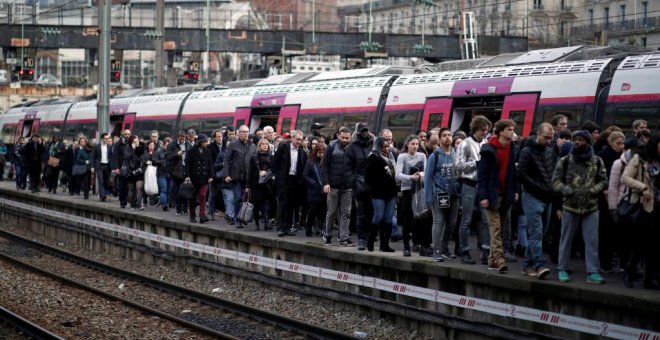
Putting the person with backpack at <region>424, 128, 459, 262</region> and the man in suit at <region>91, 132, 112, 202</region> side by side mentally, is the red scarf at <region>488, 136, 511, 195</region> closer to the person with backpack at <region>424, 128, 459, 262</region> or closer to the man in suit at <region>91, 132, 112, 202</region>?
the person with backpack at <region>424, 128, 459, 262</region>

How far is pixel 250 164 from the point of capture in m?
21.6

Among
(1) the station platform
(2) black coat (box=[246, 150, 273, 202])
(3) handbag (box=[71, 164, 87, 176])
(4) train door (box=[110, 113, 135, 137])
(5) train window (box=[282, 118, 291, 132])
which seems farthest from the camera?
(4) train door (box=[110, 113, 135, 137])

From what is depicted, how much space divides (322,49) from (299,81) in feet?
70.2

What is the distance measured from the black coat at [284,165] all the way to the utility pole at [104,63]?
1398 centimetres

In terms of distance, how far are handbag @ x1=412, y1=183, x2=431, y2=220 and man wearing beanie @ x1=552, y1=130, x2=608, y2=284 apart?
135 inches

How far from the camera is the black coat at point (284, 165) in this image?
20312 millimetres

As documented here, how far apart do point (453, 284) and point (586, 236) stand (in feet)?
7.01

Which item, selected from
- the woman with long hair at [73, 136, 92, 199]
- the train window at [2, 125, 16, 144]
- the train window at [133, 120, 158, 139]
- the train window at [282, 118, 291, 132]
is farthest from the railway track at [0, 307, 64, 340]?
the train window at [2, 125, 16, 144]

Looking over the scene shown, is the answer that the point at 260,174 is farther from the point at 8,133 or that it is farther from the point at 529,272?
the point at 8,133

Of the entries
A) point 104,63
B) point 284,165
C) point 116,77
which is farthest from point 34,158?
point 116,77

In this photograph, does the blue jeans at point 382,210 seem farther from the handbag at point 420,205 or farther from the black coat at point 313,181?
the black coat at point 313,181

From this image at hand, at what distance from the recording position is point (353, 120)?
27250 millimetres

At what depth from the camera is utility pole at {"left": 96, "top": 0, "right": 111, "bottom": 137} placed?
32781mm

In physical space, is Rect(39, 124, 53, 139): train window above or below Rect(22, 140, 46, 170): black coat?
above
